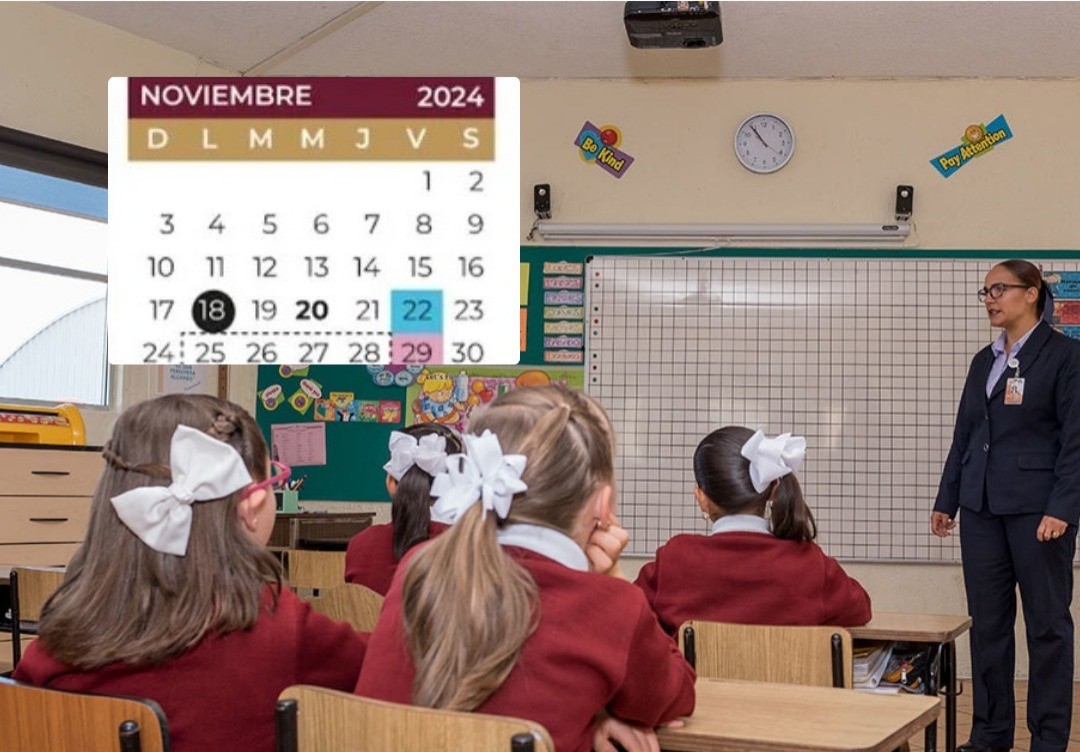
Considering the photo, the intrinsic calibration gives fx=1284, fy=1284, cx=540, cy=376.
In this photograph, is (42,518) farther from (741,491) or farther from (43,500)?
(741,491)

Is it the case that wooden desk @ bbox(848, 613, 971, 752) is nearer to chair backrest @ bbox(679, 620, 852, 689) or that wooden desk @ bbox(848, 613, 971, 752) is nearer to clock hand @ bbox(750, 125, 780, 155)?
chair backrest @ bbox(679, 620, 852, 689)

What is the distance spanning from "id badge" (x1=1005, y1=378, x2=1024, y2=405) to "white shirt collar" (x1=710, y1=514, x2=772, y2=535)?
1632 millimetres

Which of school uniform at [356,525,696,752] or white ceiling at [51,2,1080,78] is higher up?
white ceiling at [51,2,1080,78]

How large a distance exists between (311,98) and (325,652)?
1.82m

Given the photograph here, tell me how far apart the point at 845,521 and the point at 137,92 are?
12.2ft

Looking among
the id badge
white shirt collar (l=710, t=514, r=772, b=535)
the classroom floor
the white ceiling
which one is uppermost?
the white ceiling

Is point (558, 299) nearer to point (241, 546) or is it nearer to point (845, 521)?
point (845, 521)

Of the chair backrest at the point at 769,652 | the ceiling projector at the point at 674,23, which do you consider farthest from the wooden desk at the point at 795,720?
the ceiling projector at the point at 674,23

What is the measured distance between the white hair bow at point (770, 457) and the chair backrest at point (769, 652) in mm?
615

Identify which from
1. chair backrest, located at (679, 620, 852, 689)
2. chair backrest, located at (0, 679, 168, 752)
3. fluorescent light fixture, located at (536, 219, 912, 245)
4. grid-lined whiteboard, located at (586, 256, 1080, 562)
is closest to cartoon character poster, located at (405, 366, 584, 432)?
grid-lined whiteboard, located at (586, 256, 1080, 562)

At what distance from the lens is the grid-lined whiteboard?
561cm

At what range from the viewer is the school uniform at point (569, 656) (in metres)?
1.49

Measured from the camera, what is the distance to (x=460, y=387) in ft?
19.1

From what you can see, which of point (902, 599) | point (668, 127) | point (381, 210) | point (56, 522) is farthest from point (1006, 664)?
point (56, 522)
